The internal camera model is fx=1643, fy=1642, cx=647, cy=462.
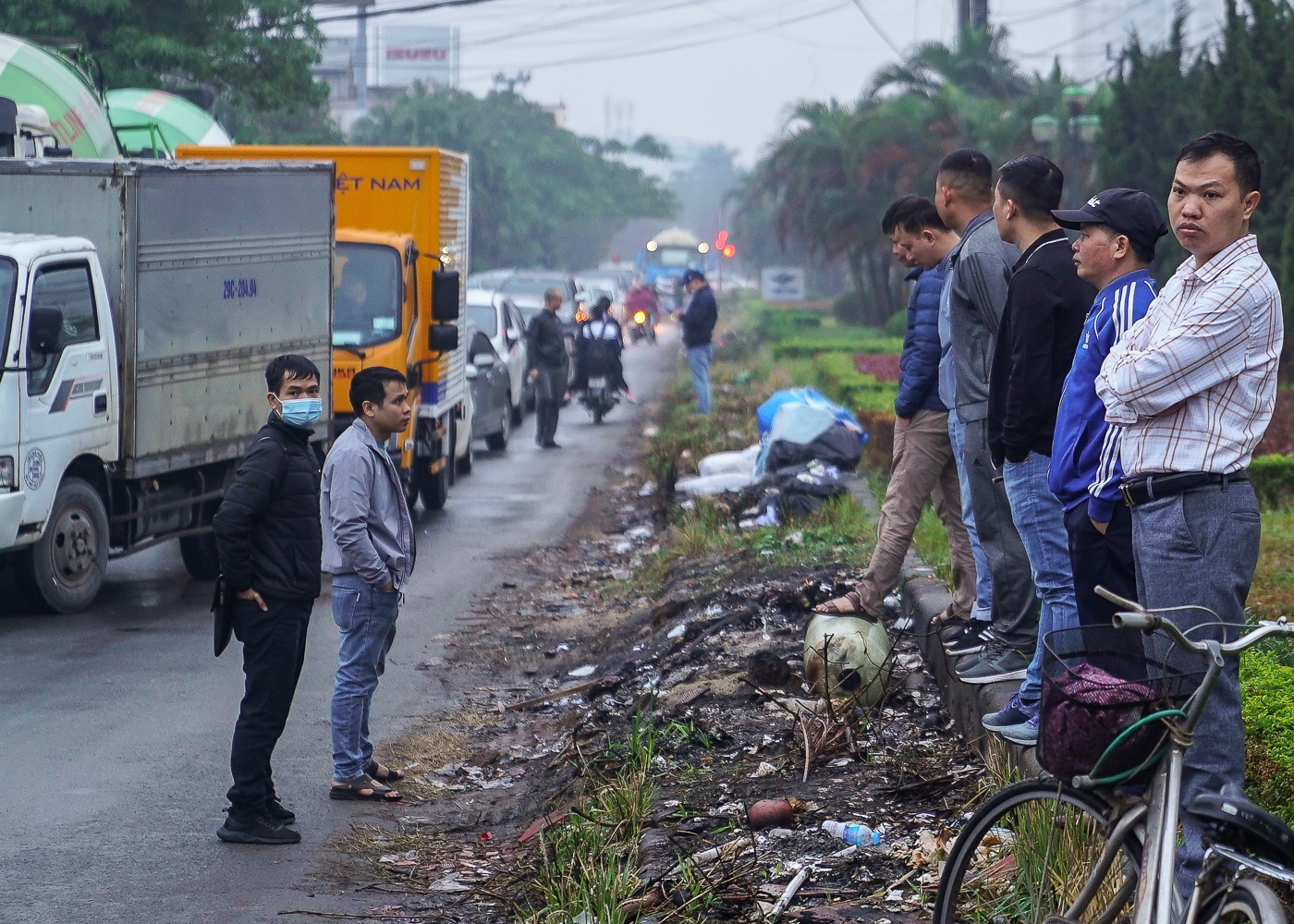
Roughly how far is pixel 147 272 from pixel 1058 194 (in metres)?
6.72

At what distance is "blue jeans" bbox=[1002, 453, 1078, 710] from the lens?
18.3 feet

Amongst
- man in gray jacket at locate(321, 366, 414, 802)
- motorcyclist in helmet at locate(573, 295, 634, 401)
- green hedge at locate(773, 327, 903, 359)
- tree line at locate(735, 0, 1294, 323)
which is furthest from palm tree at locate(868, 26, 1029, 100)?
man in gray jacket at locate(321, 366, 414, 802)

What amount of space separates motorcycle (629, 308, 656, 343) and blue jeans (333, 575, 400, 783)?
35.7 m

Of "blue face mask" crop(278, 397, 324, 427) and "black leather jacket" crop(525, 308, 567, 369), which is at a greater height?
"blue face mask" crop(278, 397, 324, 427)

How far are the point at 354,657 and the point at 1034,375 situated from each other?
9.48 ft

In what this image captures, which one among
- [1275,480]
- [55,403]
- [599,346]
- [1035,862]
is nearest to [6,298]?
[55,403]

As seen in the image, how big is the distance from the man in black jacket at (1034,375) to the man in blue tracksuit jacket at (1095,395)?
519 mm

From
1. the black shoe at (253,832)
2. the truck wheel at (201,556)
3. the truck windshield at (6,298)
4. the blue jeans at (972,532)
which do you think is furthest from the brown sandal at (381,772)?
the truck wheel at (201,556)

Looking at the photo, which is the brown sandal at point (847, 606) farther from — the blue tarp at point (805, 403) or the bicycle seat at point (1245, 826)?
the blue tarp at point (805, 403)

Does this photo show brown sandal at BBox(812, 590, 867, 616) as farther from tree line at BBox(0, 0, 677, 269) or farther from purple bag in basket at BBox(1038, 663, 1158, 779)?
tree line at BBox(0, 0, 677, 269)

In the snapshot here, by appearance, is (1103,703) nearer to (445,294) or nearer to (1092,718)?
(1092,718)

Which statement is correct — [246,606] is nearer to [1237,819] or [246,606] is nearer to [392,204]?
[1237,819]

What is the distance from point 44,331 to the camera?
9.47 metres

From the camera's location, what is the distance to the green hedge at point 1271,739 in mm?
4242
